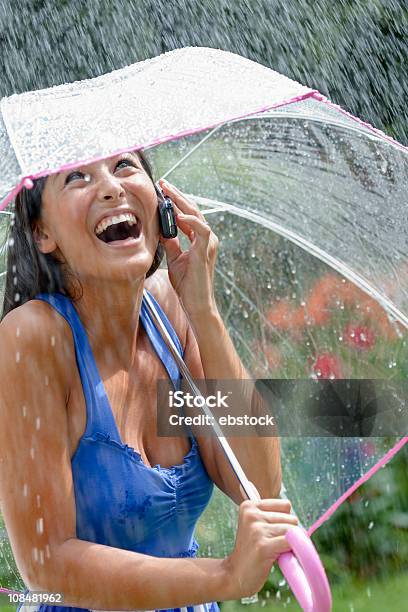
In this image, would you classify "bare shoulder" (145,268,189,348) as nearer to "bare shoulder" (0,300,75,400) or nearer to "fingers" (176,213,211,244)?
"fingers" (176,213,211,244)

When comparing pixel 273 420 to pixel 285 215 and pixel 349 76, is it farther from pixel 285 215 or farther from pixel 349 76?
pixel 349 76

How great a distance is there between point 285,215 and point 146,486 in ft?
2.70

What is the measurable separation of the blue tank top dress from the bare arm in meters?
0.08

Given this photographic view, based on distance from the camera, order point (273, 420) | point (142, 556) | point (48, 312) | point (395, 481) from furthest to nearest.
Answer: point (395, 481) < point (273, 420) < point (48, 312) < point (142, 556)

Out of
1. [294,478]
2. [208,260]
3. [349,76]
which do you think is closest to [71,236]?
[208,260]

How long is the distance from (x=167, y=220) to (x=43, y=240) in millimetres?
249

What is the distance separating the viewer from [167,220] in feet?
7.34

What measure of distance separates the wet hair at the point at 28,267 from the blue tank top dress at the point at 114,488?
3 centimetres

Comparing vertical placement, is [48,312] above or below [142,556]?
above

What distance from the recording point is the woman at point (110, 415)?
201 cm

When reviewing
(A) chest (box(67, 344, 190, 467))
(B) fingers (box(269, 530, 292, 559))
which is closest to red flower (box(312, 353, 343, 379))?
(A) chest (box(67, 344, 190, 467))

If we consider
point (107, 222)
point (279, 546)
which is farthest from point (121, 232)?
point (279, 546)

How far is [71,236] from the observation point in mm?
2119

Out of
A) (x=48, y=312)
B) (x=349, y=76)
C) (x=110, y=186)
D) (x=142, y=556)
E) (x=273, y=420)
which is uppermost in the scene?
(x=349, y=76)
